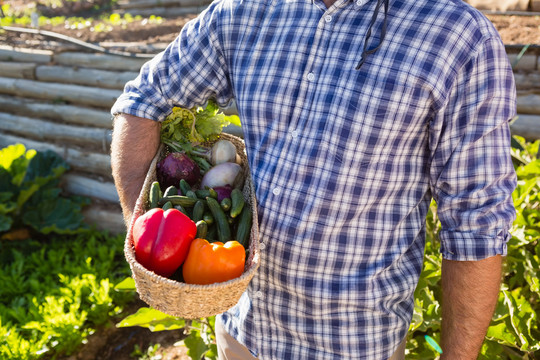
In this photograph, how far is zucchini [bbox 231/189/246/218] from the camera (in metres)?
1.65

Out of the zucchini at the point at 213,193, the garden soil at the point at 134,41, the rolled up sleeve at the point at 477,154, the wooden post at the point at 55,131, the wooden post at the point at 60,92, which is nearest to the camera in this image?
the rolled up sleeve at the point at 477,154

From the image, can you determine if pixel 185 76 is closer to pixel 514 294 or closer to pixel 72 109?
pixel 514 294

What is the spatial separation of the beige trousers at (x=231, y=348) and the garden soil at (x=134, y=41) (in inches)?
65.5

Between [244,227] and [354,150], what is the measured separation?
0.40 m

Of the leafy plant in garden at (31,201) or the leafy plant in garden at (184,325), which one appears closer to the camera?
the leafy plant in garden at (184,325)

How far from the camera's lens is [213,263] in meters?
1.40

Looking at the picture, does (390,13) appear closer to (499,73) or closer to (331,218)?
(499,73)

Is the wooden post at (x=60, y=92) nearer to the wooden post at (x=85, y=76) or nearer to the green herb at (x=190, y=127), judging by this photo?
the wooden post at (x=85, y=76)

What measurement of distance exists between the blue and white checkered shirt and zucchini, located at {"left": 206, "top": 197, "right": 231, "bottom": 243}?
6.8 inches

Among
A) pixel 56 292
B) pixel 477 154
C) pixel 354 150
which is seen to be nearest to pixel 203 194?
pixel 354 150

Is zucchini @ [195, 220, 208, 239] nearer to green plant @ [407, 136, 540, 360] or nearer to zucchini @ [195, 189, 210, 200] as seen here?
zucchini @ [195, 189, 210, 200]

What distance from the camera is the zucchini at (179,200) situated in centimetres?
166

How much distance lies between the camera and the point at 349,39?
1655mm

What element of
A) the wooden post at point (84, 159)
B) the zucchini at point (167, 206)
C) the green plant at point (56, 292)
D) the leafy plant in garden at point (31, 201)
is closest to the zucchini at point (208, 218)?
the zucchini at point (167, 206)
